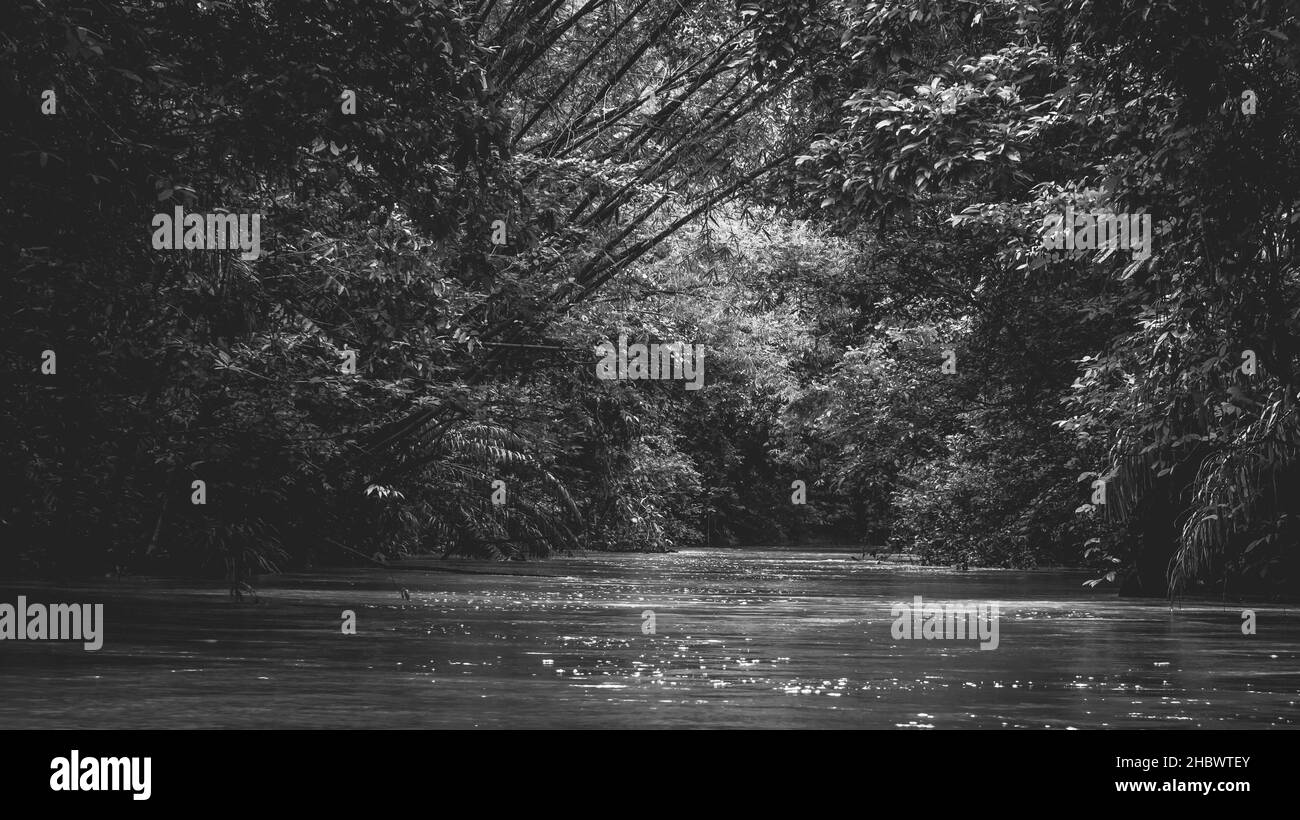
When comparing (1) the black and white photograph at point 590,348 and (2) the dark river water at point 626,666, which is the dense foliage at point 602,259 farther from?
(2) the dark river water at point 626,666

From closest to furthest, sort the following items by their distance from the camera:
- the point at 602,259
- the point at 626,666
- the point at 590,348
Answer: the point at 626,666, the point at 602,259, the point at 590,348

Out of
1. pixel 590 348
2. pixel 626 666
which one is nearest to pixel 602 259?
pixel 590 348

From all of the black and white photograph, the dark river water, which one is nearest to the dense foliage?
the black and white photograph

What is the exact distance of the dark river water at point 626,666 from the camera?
34.0 ft

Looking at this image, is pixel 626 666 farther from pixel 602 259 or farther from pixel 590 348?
pixel 590 348

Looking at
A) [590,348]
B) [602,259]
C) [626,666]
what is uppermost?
[602,259]

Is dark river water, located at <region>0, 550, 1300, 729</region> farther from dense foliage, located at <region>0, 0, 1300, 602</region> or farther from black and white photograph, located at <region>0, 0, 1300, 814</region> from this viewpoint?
dense foliage, located at <region>0, 0, 1300, 602</region>

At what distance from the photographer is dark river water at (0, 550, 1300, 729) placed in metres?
10.4

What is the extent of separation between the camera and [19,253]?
16234mm

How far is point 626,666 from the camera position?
13883 millimetres
